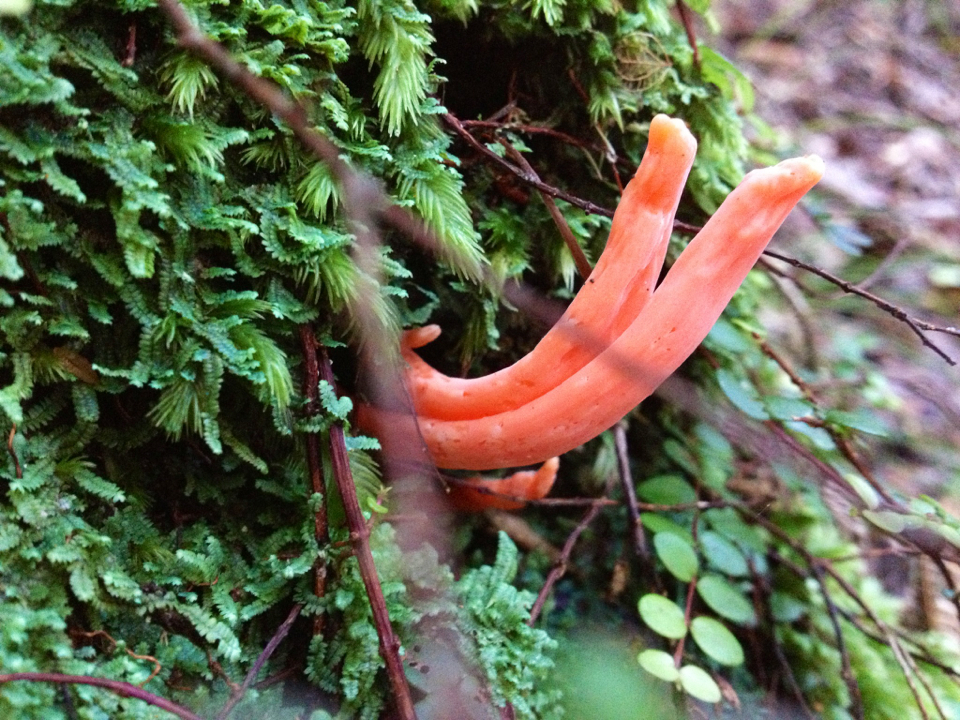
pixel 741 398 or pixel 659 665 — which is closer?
pixel 659 665

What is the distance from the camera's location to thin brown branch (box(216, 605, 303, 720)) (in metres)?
1.16

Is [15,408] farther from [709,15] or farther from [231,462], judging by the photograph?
[709,15]

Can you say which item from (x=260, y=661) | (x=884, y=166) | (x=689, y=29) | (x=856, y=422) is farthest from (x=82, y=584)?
(x=884, y=166)

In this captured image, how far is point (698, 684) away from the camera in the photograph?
5.54ft

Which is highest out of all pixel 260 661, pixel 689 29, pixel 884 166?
pixel 689 29

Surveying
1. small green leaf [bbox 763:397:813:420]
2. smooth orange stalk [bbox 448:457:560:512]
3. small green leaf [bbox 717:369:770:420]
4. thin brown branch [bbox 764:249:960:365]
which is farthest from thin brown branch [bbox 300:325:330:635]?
small green leaf [bbox 763:397:813:420]

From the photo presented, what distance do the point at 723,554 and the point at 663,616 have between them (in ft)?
1.27

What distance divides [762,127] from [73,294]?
2.54 m

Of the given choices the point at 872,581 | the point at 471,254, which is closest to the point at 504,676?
the point at 471,254

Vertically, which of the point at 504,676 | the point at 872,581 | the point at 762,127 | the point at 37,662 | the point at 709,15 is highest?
the point at 709,15

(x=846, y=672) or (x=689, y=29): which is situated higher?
(x=689, y=29)

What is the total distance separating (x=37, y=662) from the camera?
1.03 m

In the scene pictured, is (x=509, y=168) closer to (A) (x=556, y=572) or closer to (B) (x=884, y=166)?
(A) (x=556, y=572)

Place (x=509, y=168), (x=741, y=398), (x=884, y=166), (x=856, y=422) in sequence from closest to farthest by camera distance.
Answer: (x=509, y=168), (x=856, y=422), (x=741, y=398), (x=884, y=166)
